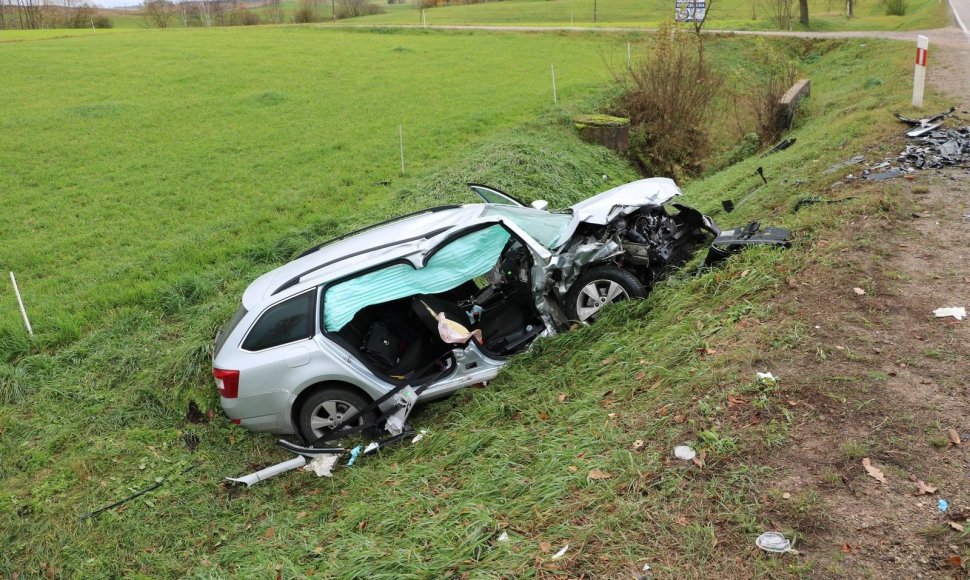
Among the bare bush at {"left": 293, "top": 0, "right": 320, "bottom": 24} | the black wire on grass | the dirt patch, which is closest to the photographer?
the dirt patch

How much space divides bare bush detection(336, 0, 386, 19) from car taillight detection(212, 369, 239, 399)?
59781 mm

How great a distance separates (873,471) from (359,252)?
475 centimetres

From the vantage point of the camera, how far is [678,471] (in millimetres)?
4348

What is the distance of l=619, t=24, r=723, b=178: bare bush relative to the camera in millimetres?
17922

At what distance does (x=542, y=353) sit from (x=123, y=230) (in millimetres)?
9460

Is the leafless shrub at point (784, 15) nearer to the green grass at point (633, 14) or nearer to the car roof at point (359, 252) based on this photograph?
the green grass at point (633, 14)

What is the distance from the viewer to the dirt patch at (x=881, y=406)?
3.61 meters

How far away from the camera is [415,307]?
6688 mm

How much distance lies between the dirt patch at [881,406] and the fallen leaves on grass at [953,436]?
0.02 metres

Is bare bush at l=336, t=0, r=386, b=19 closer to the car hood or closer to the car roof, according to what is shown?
the car roof

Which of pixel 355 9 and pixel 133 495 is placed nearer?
pixel 133 495

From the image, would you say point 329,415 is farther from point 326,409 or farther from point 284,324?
point 284,324

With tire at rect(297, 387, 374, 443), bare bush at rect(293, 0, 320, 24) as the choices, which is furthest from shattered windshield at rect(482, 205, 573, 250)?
bare bush at rect(293, 0, 320, 24)

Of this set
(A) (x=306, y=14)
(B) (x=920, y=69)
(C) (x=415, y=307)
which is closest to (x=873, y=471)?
(C) (x=415, y=307)
